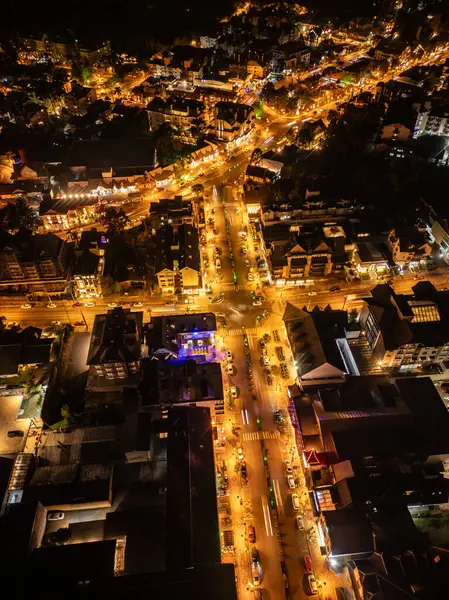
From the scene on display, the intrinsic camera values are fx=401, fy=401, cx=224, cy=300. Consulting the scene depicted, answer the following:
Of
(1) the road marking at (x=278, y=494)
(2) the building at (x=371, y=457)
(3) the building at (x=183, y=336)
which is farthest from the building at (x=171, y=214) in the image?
(1) the road marking at (x=278, y=494)

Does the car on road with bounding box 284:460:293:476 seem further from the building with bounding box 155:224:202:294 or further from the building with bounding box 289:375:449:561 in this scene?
the building with bounding box 155:224:202:294

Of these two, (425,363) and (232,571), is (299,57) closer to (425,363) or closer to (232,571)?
(425,363)

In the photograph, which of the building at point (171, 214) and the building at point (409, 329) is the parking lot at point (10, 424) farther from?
the building at point (409, 329)

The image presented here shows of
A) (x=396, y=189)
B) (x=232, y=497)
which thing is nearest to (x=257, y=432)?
(x=232, y=497)

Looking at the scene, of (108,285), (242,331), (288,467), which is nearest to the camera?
(288,467)

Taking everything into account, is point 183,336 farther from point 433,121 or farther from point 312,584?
point 433,121

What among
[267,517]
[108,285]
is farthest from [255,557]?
[108,285]
